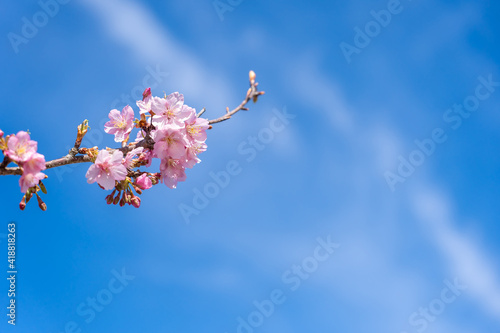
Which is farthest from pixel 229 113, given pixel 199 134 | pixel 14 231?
pixel 14 231

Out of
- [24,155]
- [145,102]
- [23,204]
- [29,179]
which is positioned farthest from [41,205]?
[145,102]

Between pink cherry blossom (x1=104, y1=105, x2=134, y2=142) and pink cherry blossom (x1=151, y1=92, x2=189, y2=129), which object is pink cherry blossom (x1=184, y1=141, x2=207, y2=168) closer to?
pink cherry blossom (x1=151, y1=92, x2=189, y2=129)

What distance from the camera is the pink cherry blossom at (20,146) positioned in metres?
2.42

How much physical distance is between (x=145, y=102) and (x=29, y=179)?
1140 millimetres

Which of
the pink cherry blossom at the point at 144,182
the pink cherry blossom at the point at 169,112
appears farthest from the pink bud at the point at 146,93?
the pink cherry blossom at the point at 144,182

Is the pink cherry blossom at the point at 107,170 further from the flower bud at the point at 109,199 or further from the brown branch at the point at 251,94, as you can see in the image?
the brown branch at the point at 251,94

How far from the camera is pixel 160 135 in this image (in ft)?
10.0

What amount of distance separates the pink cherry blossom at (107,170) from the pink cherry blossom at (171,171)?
13.5 inches

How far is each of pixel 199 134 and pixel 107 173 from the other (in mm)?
765

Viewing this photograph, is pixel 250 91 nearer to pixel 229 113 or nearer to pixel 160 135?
pixel 229 113

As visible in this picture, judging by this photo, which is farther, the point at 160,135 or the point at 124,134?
the point at 124,134

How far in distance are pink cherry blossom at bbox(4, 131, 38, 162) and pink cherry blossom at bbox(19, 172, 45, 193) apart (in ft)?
0.38

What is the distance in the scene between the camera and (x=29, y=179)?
2.48 meters

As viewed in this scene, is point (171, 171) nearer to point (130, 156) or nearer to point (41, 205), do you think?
point (130, 156)
